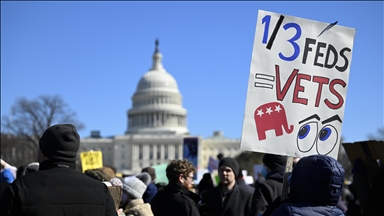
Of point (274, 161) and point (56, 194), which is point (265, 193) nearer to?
point (274, 161)

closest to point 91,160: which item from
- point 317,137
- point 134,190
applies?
point 134,190

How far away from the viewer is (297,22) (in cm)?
549

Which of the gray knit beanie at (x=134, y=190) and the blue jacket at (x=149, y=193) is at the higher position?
the gray knit beanie at (x=134, y=190)

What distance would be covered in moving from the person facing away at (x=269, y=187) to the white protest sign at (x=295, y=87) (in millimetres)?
1129

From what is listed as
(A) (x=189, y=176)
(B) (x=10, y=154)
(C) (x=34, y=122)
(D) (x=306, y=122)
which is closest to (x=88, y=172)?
(A) (x=189, y=176)

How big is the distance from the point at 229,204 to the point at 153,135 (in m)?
119

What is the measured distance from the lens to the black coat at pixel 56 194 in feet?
12.4

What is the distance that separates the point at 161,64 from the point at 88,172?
430ft

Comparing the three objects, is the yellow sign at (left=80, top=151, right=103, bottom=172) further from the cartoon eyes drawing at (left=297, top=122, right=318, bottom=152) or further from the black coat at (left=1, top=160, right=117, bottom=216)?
the black coat at (left=1, top=160, right=117, bottom=216)

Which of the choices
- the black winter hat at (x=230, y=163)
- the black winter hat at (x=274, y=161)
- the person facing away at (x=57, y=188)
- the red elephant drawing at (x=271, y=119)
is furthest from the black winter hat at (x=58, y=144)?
the black winter hat at (x=230, y=163)

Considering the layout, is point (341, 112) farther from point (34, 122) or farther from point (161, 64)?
point (161, 64)

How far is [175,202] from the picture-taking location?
19.3 feet

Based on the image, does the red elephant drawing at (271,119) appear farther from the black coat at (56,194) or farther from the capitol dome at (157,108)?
the capitol dome at (157,108)

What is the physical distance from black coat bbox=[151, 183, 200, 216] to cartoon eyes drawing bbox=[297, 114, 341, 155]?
3.51 feet
